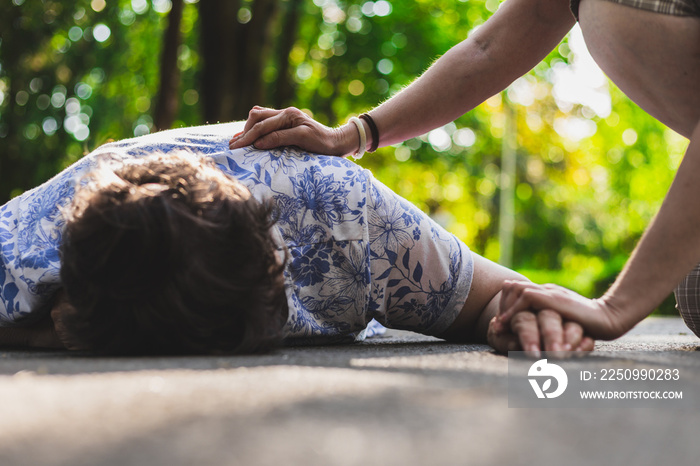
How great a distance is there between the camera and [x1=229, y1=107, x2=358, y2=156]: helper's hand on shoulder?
2.25 metres

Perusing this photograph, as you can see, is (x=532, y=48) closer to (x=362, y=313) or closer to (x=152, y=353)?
(x=362, y=313)

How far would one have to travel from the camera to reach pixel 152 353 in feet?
6.06

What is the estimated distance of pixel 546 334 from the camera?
1.68 metres

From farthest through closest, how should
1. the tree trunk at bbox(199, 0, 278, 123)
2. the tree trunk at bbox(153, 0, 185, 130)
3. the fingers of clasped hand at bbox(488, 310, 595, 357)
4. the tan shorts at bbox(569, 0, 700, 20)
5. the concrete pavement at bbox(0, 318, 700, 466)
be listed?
the tree trunk at bbox(199, 0, 278, 123), the tree trunk at bbox(153, 0, 185, 130), the tan shorts at bbox(569, 0, 700, 20), the fingers of clasped hand at bbox(488, 310, 595, 357), the concrete pavement at bbox(0, 318, 700, 466)

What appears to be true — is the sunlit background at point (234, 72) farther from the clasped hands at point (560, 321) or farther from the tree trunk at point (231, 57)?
the clasped hands at point (560, 321)

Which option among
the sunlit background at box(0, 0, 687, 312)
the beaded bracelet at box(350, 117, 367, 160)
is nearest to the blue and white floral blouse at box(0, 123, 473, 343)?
the beaded bracelet at box(350, 117, 367, 160)

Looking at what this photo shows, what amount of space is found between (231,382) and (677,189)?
3.88 feet

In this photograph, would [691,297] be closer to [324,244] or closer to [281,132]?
[324,244]

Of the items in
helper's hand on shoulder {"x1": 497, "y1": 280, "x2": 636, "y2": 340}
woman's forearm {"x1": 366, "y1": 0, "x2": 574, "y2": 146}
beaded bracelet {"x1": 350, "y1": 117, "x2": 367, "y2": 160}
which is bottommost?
helper's hand on shoulder {"x1": 497, "y1": 280, "x2": 636, "y2": 340}

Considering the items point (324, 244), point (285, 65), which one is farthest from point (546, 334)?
point (285, 65)

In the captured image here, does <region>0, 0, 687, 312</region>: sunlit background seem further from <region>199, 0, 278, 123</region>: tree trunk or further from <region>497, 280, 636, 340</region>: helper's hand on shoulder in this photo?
<region>497, 280, 636, 340</region>: helper's hand on shoulder

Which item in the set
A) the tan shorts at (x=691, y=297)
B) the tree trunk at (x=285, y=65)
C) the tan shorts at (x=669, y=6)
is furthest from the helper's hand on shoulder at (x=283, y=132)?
the tree trunk at (x=285, y=65)

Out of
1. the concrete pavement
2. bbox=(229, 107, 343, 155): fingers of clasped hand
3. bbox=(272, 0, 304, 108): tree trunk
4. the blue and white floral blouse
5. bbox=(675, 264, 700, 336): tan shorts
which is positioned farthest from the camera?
bbox=(272, 0, 304, 108): tree trunk

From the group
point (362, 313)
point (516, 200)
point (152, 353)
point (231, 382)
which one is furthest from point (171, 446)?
point (516, 200)
